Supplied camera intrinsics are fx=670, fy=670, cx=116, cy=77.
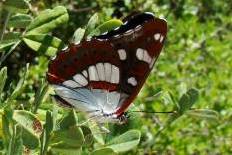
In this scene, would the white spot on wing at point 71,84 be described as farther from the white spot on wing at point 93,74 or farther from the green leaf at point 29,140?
the green leaf at point 29,140

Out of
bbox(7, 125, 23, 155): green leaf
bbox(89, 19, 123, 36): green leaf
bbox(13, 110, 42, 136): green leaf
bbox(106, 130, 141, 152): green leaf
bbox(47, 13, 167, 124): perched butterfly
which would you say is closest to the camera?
bbox(7, 125, 23, 155): green leaf

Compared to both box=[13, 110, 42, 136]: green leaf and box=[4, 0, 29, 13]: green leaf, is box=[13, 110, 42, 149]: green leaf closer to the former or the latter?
box=[13, 110, 42, 136]: green leaf

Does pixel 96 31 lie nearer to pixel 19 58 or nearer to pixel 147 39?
pixel 147 39

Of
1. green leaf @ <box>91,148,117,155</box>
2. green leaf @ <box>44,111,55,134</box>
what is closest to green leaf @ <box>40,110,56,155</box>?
green leaf @ <box>44,111,55,134</box>

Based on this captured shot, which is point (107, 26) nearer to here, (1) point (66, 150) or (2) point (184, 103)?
(2) point (184, 103)

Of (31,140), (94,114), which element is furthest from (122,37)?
(31,140)

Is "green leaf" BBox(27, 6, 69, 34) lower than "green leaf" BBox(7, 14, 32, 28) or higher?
lower

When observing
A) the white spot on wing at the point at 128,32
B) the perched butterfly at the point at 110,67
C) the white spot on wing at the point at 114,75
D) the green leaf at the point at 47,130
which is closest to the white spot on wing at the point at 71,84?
the perched butterfly at the point at 110,67
